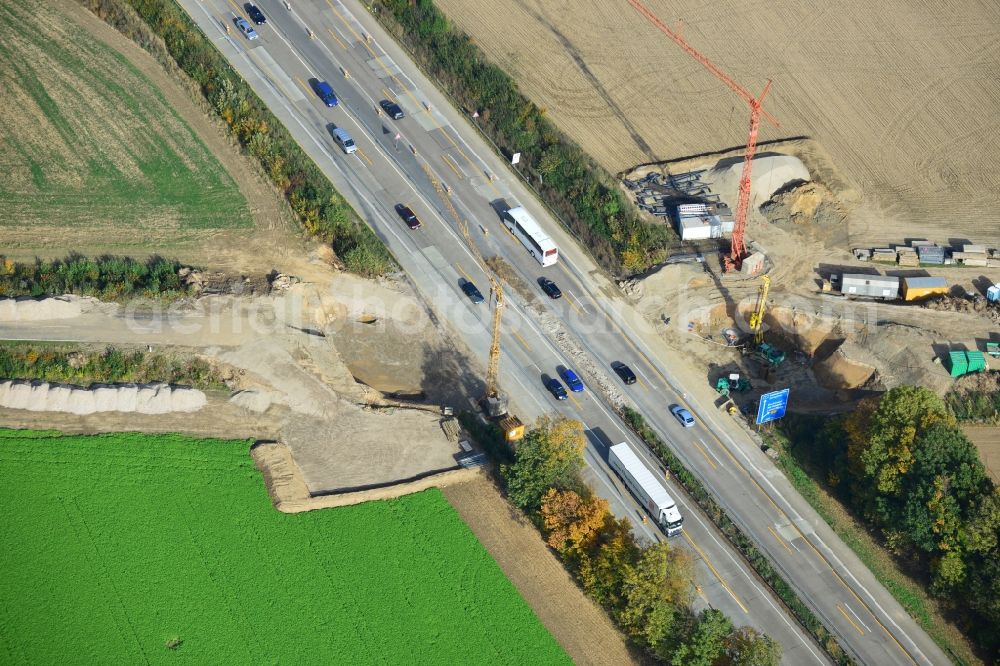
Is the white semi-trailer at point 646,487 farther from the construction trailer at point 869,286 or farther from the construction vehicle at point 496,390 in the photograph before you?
the construction trailer at point 869,286

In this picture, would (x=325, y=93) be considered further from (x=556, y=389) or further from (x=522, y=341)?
(x=556, y=389)

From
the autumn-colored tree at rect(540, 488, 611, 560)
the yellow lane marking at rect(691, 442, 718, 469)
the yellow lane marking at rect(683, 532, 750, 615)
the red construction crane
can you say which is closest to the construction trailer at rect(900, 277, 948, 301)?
the red construction crane

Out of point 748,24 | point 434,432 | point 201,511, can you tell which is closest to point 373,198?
point 434,432

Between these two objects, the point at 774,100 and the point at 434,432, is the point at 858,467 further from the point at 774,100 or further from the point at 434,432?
the point at 774,100

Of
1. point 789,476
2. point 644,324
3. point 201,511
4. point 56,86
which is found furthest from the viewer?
point 56,86

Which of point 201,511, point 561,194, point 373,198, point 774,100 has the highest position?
point 774,100

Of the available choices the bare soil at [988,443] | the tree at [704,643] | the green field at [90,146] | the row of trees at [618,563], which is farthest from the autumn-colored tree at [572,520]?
the green field at [90,146]

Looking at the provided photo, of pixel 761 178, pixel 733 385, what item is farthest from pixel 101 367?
pixel 761 178
